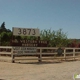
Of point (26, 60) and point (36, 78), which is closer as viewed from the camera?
point (36, 78)

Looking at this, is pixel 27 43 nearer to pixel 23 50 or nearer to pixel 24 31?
pixel 23 50

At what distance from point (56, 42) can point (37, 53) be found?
15.3m

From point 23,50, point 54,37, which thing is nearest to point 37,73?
point 23,50

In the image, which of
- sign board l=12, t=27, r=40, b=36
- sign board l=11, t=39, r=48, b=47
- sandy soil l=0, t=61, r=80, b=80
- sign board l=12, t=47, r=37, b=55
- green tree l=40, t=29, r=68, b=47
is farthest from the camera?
green tree l=40, t=29, r=68, b=47

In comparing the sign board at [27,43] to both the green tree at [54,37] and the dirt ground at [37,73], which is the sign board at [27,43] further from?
the green tree at [54,37]

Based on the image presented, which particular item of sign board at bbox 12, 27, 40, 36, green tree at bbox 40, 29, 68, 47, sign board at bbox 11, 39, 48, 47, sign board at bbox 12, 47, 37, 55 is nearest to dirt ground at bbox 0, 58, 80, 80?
sign board at bbox 12, 47, 37, 55

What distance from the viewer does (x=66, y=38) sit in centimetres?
3338

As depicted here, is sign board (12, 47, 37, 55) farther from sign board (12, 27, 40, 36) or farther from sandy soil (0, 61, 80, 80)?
sandy soil (0, 61, 80, 80)

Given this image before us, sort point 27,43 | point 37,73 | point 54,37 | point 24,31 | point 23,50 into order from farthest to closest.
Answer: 1. point 54,37
2. point 24,31
3. point 27,43
4. point 23,50
5. point 37,73

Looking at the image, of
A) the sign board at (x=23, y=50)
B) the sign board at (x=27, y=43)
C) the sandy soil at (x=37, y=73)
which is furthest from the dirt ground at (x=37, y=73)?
the sign board at (x=27, y=43)

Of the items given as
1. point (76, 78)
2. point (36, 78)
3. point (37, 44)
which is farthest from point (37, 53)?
point (76, 78)

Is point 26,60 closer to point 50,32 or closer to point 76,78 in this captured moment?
point 76,78

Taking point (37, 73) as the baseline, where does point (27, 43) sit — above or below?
above

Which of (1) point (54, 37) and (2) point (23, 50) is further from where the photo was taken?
(1) point (54, 37)
